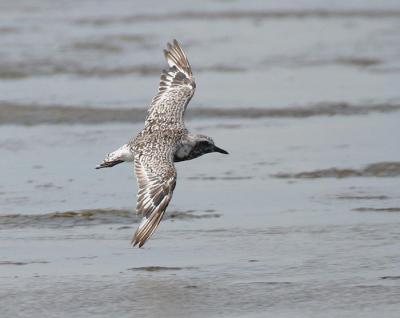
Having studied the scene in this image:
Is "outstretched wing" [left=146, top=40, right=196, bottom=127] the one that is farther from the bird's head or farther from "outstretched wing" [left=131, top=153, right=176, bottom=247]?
"outstretched wing" [left=131, top=153, right=176, bottom=247]

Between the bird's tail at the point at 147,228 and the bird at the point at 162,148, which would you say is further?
the bird at the point at 162,148

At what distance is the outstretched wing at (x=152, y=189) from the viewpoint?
878cm

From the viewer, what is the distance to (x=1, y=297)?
796 centimetres

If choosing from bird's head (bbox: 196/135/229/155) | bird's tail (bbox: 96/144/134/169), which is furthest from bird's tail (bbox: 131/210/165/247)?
bird's head (bbox: 196/135/229/155)

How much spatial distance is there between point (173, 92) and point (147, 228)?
2.78 meters

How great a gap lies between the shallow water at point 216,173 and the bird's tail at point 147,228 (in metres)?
0.17

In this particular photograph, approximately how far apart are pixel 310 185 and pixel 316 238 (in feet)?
5.77

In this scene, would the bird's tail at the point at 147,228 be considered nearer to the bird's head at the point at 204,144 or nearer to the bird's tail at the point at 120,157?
the bird's tail at the point at 120,157

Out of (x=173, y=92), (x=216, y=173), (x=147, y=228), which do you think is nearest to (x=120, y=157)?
(x=147, y=228)

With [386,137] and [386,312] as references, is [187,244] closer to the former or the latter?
[386,312]

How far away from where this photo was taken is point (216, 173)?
1152 cm

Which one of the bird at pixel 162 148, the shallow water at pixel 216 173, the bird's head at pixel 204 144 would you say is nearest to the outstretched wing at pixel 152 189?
the bird at pixel 162 148

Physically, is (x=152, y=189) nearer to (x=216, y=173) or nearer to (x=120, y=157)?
(x=120, y=157)

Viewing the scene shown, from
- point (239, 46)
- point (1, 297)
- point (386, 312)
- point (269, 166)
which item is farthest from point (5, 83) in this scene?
point (386, 312)
